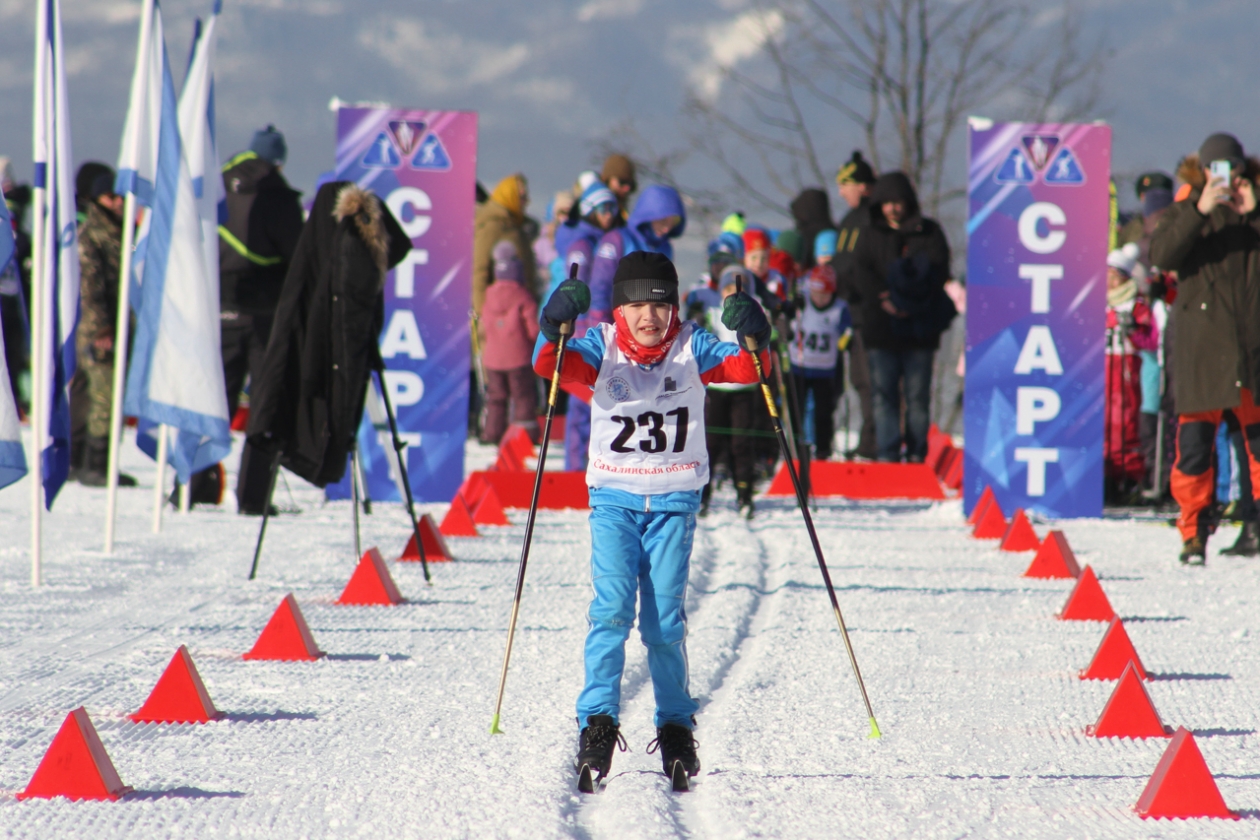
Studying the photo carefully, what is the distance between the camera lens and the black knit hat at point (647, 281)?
13.9ft

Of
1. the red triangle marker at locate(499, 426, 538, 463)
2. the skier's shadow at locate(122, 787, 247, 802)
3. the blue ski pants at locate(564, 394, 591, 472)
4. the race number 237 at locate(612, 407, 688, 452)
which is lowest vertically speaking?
the skier's shadow at locate(122, 787, 247, 802)

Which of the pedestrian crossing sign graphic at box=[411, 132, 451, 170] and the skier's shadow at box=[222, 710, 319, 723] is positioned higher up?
the pedestrian crossing sign graphic at box=[411, 132, 451, 170]

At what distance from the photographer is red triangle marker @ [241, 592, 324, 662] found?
5.48 m

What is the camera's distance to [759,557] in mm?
8297

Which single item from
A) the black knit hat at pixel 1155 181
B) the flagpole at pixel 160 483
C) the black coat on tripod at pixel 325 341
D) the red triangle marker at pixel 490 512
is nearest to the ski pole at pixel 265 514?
the black coat on tripod at pixel 325 341

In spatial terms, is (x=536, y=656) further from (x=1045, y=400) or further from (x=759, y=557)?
(x=1045, y=400)

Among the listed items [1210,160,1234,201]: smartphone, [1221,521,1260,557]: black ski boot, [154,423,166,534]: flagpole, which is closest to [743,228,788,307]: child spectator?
[1210,160,1234,201]: smartphone

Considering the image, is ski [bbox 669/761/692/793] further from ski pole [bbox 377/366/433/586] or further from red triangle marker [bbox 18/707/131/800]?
ski pole [bbox 377/366/433/586]

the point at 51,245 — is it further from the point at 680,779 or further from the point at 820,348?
the point at 820,348

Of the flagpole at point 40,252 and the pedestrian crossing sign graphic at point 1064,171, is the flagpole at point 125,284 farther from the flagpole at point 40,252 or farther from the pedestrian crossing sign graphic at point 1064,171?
the pedestrian crossing sign graphic at point 1064,171

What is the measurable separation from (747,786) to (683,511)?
80 centimetres

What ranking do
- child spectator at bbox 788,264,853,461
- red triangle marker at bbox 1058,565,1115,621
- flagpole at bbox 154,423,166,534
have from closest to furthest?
red triangle marker at bbox 1058,565,1115,621 → flagpole at bbox 154,423,166,534 → child spectator at bbox 788,264,853,461

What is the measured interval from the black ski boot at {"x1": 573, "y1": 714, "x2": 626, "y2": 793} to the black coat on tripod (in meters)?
4.03

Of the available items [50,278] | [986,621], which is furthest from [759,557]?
[50,278]
